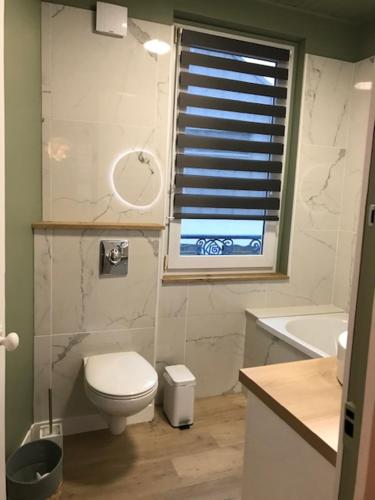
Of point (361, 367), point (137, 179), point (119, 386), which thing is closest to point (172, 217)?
point (137, 179)

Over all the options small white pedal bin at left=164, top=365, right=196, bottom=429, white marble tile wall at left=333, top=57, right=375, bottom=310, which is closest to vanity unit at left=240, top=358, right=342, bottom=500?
small white pedal bin at left=164, top=365, right=196, bottom=429

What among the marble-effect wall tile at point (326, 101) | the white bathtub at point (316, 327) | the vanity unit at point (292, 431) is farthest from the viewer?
the marble-effect wall tile at point (326, 101)

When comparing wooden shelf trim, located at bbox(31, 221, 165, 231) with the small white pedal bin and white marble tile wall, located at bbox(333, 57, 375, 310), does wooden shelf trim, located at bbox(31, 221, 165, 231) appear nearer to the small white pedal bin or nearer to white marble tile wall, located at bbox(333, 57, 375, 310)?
the small white pedal bin

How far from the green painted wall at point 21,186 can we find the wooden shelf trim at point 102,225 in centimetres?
7

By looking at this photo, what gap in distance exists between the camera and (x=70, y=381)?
235 cm

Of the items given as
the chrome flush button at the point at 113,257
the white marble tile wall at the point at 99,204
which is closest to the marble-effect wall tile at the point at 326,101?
the white marble tile wall at the point at 99,204

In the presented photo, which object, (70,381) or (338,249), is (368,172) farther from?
(338,249)

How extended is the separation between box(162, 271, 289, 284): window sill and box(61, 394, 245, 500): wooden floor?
890mm

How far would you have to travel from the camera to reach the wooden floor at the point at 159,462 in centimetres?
192

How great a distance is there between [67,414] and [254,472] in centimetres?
147

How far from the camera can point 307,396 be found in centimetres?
119

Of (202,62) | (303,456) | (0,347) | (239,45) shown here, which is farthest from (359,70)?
(0,347)

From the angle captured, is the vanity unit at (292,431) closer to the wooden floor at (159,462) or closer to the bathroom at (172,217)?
the bathroom at (172,217)

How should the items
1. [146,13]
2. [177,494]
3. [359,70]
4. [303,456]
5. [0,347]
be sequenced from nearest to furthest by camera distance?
1. [303,456]
2. [0,347]
3. [177,494]
4. [146,13]
5. [359,70]
